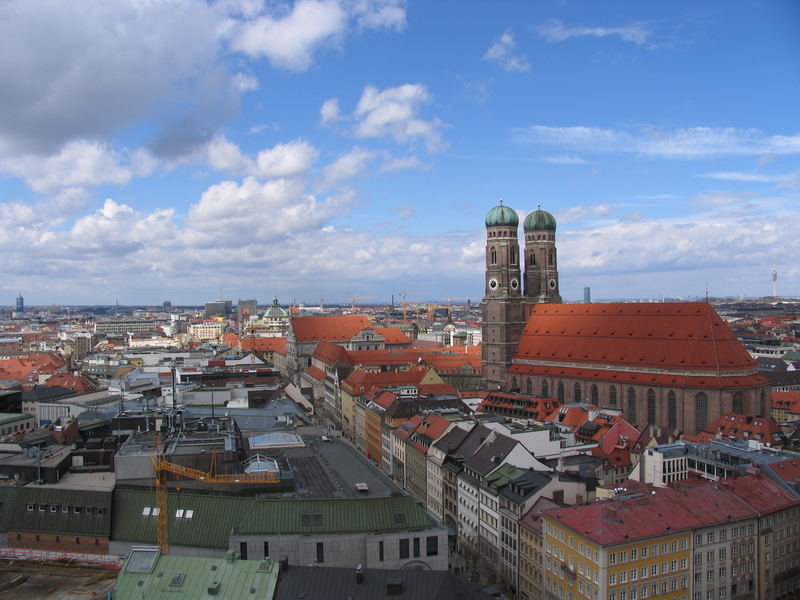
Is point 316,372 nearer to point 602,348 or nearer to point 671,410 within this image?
point 602,348

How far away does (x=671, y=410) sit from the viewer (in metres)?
113

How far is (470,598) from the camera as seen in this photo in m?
43.5

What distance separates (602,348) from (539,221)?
36.2 m

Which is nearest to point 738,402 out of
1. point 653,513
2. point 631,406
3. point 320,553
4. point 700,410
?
point 700,410

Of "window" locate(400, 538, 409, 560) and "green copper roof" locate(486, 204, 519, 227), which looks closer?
"window" locate(400, 538, 409, 560)

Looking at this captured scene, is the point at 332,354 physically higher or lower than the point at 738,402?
higher

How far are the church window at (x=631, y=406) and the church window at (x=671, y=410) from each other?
576 cm

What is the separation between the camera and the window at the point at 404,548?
51.4 m

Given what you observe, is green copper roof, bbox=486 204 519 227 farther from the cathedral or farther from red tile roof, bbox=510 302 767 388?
red tile roof, bbox=510 302 767 388

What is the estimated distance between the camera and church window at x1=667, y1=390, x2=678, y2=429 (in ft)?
368

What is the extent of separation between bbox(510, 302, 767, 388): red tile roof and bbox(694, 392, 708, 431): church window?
1.91 meters

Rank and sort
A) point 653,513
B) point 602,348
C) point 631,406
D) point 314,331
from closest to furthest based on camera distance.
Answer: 1. point 653,513
2. point 631,406
3. point 602,348
4. point 314,331

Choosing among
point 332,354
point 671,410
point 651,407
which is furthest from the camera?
point 332,354

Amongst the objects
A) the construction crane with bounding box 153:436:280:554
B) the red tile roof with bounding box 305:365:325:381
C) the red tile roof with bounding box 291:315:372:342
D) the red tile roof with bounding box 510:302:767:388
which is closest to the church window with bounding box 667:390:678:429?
the red tile roof with bounding box 510:302:767:388
